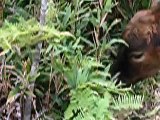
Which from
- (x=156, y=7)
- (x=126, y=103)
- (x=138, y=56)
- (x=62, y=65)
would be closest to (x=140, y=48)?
(x=138, y=56)

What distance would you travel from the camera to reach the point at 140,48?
12.3ft

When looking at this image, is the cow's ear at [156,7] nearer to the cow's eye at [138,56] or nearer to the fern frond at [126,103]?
the cow's eye at [138,56]

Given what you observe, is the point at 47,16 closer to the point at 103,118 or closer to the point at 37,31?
the point at 37,31

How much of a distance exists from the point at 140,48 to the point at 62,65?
0.82m

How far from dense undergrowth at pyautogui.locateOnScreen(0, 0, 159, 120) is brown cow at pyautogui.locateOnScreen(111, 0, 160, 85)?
0.09m

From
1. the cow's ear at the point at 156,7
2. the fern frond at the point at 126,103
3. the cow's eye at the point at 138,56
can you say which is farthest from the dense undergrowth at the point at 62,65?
the cow's ear at the point at 156,7

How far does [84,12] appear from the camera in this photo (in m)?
3.67

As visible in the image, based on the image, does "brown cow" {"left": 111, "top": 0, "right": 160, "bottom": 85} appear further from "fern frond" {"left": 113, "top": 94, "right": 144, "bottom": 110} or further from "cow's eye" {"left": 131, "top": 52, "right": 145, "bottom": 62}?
"fern frond" {"left": 113, "top": 94, "right": 144, "bottom": 110}

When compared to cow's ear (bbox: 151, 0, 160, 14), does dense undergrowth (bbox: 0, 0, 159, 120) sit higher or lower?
lower

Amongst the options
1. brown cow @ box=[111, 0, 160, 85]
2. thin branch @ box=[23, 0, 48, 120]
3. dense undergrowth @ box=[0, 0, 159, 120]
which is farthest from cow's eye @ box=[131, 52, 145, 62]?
thin branch @ box=[23, 0, 48, 120]

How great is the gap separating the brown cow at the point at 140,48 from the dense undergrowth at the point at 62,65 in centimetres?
9

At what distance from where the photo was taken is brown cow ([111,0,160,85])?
3721 millimetres

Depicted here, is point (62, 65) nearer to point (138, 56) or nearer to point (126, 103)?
point (126, 103)

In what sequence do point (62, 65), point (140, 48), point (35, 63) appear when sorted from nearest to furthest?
1. point (35, 63)
2. point (62, 65)
3. point (140, 48)
